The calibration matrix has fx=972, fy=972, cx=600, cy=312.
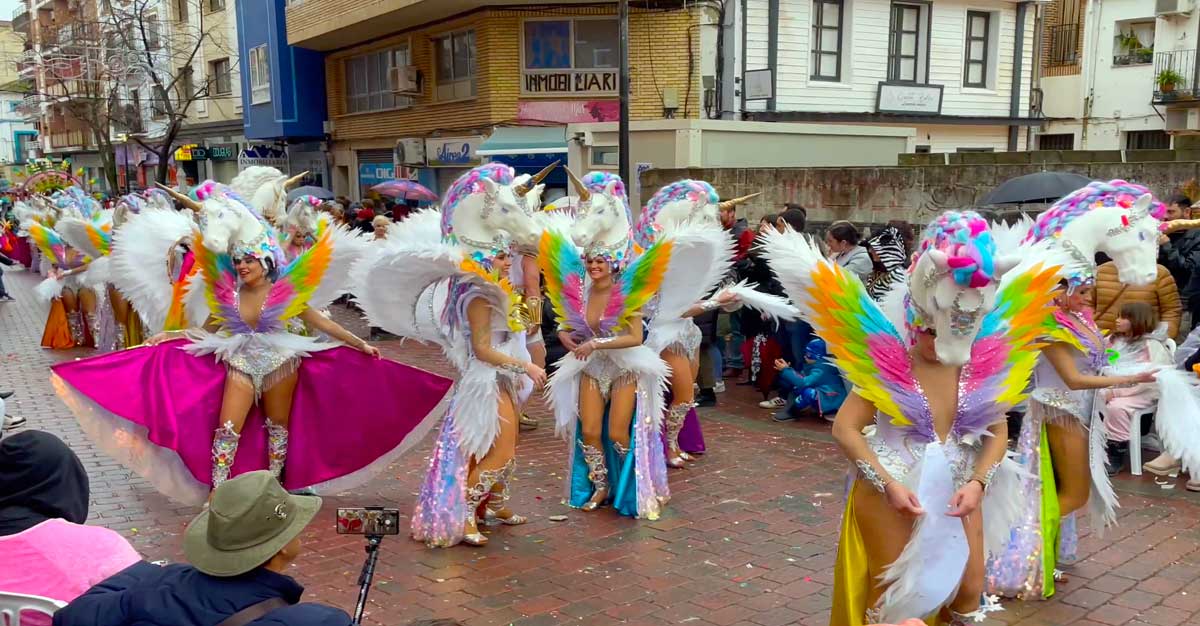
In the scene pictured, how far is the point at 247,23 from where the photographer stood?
2567 centimetres

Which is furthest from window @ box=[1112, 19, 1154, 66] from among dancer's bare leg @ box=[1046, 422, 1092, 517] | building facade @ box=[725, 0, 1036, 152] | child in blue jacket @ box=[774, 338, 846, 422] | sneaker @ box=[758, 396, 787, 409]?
dancer's bare leg @ box=[1046, 422, 1092, 517]

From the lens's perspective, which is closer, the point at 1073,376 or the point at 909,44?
the point at 1073,376

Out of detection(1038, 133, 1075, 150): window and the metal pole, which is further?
detection(1038, 133, 1075, 150): window

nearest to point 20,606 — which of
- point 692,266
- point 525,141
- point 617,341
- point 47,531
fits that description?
point 47,531

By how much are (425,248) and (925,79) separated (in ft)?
54.7

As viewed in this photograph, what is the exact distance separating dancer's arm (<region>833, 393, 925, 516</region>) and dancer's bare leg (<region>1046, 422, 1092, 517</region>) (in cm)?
134

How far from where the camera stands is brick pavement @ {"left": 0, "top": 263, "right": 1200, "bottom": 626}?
4.45m

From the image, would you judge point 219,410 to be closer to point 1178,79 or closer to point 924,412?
point 924,412

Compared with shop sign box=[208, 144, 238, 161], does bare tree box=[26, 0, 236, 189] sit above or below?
above

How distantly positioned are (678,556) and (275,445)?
2479mm

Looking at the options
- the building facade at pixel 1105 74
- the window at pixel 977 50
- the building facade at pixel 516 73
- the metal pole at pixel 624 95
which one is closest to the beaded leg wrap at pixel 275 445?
the metal pole at pixel 624 95

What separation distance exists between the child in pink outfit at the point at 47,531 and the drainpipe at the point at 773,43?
1538 centimetres

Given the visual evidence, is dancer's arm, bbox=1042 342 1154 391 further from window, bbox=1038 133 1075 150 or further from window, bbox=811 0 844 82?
window, bbox=1038 133 1075 150

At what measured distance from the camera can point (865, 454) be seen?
137 inches
